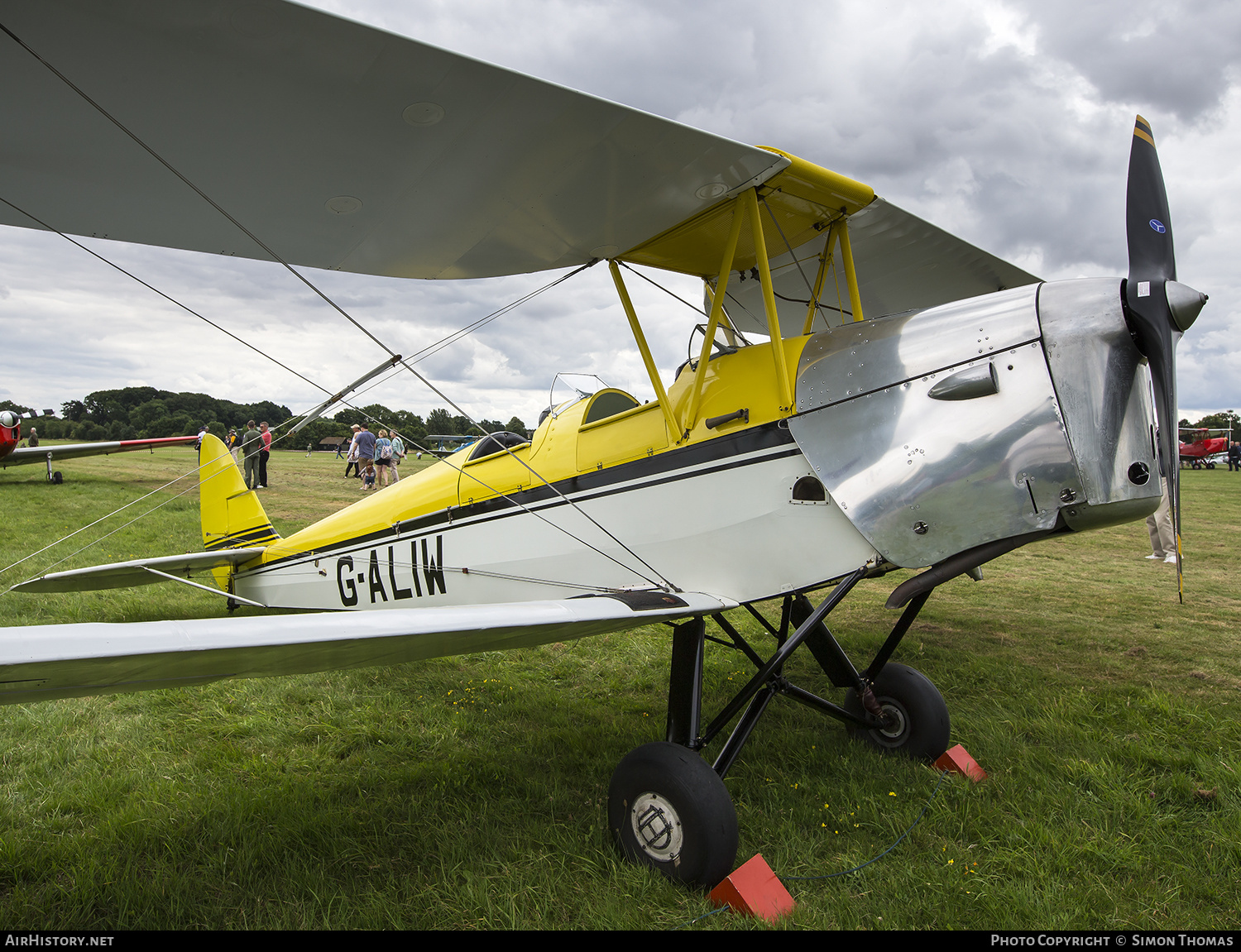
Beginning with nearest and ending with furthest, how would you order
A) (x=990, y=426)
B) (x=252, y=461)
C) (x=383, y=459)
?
(x=990, y=426)
(x=252, y=461)
(x=383, y=459)

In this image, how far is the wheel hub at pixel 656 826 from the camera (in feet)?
7.66

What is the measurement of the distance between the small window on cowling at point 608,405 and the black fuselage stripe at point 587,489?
1.25 ft

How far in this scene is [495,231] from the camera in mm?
3303

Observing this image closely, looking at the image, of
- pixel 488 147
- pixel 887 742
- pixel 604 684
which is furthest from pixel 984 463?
pixel 604 684

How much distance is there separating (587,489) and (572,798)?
144 cm

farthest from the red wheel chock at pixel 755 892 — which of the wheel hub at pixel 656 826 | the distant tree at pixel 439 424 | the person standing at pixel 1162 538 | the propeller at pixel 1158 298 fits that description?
the distant tree at pixel 439 424

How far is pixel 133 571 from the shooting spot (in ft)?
15.7

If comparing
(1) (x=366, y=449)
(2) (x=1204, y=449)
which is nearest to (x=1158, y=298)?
(1) (x=366, y=449)

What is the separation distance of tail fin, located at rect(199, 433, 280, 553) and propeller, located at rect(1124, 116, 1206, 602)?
595 centimetres

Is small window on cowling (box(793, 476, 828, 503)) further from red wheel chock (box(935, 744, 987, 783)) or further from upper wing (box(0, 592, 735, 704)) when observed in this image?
red wheel chock (box(935, 744, 987, 783))

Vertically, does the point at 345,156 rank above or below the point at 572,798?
above

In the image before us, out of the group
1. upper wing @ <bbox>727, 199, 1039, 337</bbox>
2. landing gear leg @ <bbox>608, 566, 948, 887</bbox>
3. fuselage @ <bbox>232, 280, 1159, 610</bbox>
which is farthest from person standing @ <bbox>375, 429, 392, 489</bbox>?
landing gear leg @ <bbox>608, 566, 948, 887</bbox>

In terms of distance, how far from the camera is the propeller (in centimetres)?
222

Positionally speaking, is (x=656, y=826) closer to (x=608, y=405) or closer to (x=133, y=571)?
(x=608, y=405)
